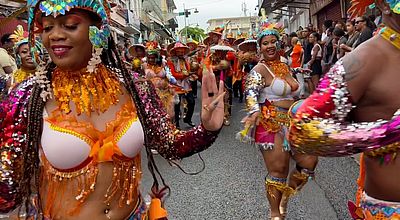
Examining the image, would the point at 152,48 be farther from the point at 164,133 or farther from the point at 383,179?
the point at 383,179

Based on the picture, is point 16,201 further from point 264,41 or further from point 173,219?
point 264,41

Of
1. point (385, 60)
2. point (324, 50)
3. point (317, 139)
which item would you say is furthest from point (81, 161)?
point (324, 50)

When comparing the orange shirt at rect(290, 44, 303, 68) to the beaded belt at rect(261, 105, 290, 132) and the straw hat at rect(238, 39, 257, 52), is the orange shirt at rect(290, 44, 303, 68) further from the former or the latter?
the beaded belt at rect(261, 105, 290, 132)

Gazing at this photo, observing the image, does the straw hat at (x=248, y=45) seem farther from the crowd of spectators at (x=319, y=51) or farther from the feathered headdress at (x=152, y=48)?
the feathered headdress at (x=152, y=48)

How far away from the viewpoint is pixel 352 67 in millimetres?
2039

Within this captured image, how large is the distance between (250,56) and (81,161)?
25.8 ft

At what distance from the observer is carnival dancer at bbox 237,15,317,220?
15.3 feet

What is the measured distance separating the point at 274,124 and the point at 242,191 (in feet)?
4.60

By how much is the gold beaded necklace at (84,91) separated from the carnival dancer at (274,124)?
220cm

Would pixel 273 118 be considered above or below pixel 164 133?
below

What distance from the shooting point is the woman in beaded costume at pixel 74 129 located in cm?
223

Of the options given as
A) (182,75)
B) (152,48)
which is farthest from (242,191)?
(182,75)

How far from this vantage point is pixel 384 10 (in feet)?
6.92

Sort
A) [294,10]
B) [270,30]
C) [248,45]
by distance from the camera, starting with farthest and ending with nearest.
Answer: [294,10], [248,45], [270,30]
